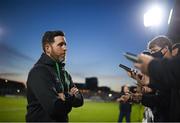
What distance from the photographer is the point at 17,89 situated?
58531 mm

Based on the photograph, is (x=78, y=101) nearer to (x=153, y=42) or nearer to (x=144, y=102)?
(x=144, y=102)

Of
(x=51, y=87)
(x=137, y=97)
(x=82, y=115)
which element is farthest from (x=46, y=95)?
(x=82, y=115)

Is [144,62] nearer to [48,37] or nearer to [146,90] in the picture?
[48,37]

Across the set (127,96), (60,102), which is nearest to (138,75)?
(127,96)

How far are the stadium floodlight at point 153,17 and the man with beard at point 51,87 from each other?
6.56 m

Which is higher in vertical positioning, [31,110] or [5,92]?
[5,92]

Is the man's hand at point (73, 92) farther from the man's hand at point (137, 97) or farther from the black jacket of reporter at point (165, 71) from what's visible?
the black jacket of reporter at point (165, 71)

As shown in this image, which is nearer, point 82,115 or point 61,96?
point 61,96

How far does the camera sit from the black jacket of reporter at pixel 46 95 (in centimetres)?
335

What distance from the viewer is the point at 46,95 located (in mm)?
3357

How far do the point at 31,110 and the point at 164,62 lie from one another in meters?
1.83

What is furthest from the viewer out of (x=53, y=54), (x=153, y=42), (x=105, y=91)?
(x=105, y=91)

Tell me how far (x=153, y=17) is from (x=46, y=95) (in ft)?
25.0

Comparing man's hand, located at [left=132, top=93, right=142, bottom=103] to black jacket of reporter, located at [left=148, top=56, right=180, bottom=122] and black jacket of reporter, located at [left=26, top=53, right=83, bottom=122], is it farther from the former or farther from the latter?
black jacket of reporter, located at [left=148, top=56, right=180, bottom=122]
